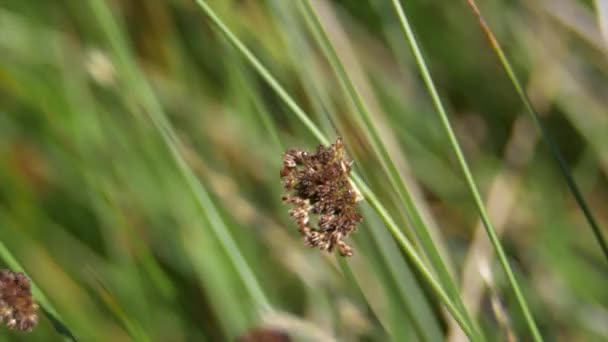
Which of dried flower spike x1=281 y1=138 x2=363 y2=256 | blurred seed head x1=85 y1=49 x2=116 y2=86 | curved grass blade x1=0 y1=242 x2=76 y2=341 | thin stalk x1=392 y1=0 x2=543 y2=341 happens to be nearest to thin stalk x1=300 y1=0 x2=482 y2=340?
thin stalk x1=392 y1=0 x2=543 y2=341

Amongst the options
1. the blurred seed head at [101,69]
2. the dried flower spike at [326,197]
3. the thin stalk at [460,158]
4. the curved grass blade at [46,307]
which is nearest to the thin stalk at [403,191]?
the thin stalk at [460,158]

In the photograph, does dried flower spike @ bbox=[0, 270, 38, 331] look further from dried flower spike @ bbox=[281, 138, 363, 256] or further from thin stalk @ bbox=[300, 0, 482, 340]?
thin stalk @ bbox=[300, 0, 482, 340]

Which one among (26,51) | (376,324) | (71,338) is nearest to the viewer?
(71,338)

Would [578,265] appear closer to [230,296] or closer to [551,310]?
[551,310]

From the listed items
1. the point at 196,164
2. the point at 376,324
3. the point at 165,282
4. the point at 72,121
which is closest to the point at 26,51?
the point at 72,121

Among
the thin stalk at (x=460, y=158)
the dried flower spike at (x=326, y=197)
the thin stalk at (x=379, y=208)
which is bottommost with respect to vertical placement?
the dried flower spike at (x=326, y=197)

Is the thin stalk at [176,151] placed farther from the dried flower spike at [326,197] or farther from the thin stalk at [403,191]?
the dried flower spike at [326,197]
